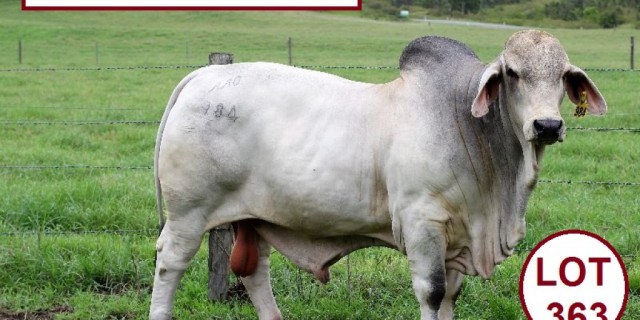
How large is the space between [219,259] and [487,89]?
234cm

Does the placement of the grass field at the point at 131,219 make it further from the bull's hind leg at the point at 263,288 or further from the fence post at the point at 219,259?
the bull's hind leg at the point at 263,288

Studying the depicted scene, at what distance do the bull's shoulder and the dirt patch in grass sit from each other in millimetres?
2526

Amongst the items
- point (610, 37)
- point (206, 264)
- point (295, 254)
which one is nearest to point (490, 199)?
point (295, 254)

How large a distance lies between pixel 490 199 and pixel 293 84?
1.11m

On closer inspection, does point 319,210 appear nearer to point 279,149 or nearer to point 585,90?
point 279,149

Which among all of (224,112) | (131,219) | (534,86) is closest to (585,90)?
(534,86)

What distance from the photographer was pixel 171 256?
4.79m

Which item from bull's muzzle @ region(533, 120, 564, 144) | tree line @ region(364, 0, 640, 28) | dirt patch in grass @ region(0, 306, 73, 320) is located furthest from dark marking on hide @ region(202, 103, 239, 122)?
tree line @ region(364, 0, 640, 28)

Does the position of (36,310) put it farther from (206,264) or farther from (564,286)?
(564,286)

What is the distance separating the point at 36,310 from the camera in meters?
5.47

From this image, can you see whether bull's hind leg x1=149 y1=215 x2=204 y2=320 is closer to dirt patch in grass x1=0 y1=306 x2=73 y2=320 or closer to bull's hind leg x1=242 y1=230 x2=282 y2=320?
bull's hind leg x1=242 y1=230 x2=282 y2=320

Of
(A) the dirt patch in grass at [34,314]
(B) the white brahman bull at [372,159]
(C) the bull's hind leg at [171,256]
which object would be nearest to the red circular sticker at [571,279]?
(B) the white brahman bull at [372,159]

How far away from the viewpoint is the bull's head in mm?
3717

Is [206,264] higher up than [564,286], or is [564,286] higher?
[564,286]
